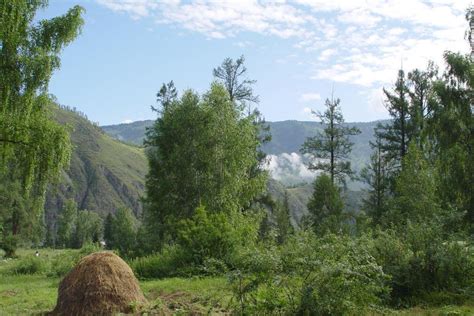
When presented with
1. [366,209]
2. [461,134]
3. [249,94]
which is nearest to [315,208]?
[366,209]

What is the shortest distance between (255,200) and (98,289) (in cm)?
2915

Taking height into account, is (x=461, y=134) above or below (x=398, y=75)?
below

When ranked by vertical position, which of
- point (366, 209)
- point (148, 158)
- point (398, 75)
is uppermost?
point (398, 75)

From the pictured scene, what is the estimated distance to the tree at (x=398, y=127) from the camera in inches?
1543

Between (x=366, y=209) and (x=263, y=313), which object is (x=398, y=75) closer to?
(x=366, y=209)

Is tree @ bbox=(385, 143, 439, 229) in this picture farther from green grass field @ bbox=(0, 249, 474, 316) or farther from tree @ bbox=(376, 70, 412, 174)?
green grass field @ bbox=(0, 249, 474, 316)

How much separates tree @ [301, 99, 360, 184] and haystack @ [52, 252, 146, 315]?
31.3m

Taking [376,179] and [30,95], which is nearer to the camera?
[30,95]

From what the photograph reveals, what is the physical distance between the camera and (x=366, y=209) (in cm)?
4288

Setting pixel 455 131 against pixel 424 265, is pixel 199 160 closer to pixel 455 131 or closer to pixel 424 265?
pixel 455 131

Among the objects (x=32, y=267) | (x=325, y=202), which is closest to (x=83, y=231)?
(x=325, y=202)

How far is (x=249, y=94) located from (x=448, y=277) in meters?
27.2

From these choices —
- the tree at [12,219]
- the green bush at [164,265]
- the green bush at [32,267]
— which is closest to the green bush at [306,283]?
the green bush at [164,265]

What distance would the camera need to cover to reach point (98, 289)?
34.7 ft
